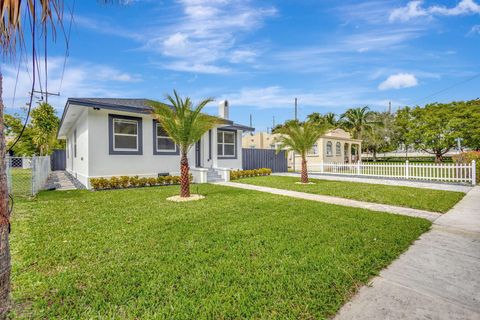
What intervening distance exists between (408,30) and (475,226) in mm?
12668

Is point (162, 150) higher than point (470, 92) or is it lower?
lower

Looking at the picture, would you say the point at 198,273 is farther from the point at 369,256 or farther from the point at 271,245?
the point at 369,256

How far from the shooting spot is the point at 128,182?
11.2 m

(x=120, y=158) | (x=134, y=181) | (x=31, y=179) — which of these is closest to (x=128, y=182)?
(x=134, y=181)

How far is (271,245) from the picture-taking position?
4.00 m

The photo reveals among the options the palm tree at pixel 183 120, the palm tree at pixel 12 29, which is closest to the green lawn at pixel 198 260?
the palm tree at pixel 12 29

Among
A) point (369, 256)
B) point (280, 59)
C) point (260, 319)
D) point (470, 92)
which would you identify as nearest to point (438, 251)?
point (369, 256)

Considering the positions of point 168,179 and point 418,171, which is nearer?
point 168,179

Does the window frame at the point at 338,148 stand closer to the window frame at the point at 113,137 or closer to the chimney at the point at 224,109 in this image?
the chimney at the point at 224,109

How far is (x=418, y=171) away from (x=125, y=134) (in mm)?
17659

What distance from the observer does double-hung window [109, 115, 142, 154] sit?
11250 millimetres

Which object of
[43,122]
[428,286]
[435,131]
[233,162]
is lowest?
[428,286]

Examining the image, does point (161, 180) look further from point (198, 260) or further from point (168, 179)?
point (198, 260)

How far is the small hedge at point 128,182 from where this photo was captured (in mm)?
10414
